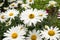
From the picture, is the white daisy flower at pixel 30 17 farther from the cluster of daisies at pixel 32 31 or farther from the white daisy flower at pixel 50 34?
the white daisy flower at pixel 50 34

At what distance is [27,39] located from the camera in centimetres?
181

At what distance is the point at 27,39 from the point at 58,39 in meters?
0.25

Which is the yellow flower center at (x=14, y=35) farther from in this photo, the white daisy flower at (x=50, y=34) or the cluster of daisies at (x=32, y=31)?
the white daisy flower at (x=50, y=34)

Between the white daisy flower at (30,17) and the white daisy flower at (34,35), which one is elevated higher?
the white daisy flower at (30,17)

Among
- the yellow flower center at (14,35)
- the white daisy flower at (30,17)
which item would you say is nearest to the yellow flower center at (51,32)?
the white daisy flower at (30,17)

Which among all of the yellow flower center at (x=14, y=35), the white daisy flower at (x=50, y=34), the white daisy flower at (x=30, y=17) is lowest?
the white daisy flower at (x=50, y=34)

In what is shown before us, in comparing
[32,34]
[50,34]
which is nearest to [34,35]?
[32,34]

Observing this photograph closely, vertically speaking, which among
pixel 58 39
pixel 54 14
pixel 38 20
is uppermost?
pixel 54 14

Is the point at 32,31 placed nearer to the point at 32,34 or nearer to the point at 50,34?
A: the point at 32,34

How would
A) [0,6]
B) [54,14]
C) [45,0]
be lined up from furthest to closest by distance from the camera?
[45,0] < [0,6] < [54,14]

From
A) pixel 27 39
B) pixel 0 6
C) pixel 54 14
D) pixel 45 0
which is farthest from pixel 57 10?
pixel 27 39

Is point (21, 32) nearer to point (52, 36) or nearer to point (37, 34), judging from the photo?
point (37, 34)

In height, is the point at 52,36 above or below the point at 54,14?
below

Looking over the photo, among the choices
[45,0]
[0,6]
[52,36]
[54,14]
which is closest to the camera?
[52,36]
